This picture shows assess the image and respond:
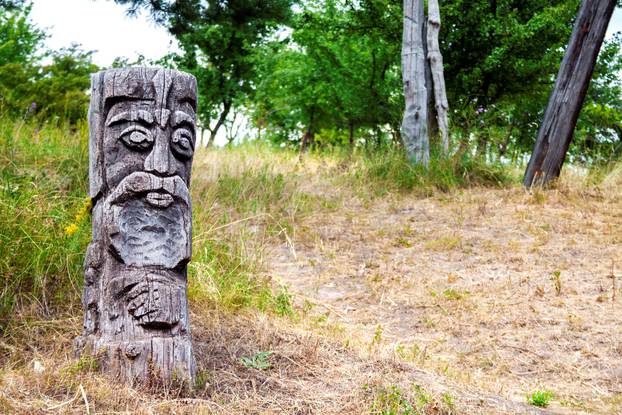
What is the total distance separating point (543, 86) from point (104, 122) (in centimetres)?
1295

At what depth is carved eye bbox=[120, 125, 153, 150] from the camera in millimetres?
4266

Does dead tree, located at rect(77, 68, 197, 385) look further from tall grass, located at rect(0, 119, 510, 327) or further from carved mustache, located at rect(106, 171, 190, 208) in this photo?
tall grass, located at rect(0, 119, 510, 327)

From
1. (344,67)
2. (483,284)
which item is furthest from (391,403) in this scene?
(344,67)

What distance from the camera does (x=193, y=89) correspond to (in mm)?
4504

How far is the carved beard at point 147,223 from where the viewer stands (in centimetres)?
419

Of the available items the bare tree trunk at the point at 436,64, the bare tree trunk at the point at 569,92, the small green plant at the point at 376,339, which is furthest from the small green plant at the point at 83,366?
the bare tree trunk at the point at 436,64

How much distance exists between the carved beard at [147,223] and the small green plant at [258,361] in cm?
91

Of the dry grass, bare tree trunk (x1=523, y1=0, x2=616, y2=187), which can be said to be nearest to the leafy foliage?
the dry grass

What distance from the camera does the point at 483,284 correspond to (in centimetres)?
734

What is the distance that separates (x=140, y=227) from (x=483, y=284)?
14.2 feet

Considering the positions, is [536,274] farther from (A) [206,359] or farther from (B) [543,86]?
(B) [543,86]

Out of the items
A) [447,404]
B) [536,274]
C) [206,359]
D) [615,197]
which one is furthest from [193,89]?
[615,197]

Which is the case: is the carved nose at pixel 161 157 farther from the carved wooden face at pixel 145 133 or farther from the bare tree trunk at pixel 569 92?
the bare tree trunk at pixel 569 92

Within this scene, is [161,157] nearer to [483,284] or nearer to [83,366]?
[83,366]
